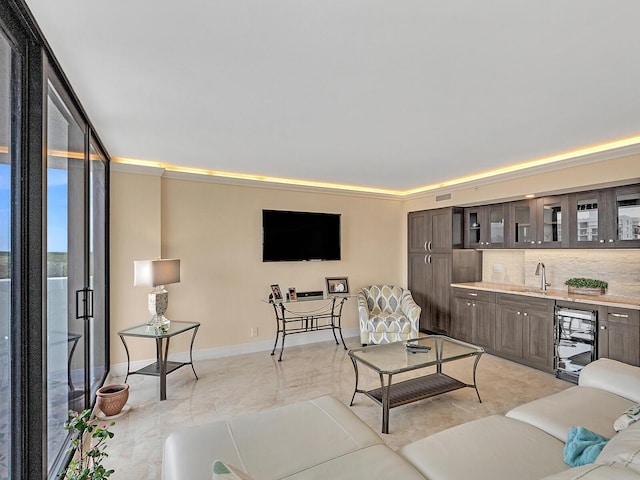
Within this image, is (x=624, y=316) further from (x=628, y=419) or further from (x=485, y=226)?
(x=628, y=419)

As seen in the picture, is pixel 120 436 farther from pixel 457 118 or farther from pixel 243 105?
pixel 457 118

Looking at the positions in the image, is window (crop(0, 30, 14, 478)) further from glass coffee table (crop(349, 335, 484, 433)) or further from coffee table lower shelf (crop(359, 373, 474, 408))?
coffee table lower shelf (crop(359, 373, 474, 408))

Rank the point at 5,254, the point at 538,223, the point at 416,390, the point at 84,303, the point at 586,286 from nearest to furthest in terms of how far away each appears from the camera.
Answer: the point at 5,254, the point at 84,303, the point at 416,390, the point at 586,286, the point at 538,223

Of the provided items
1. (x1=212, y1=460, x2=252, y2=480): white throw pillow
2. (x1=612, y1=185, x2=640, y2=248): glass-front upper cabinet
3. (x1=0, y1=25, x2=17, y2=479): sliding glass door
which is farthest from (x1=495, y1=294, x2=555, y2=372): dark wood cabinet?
(x1=0, y1=25, x2=17, y2=479): sliding glass door

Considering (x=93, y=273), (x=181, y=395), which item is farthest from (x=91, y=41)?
(x=181, y=395)

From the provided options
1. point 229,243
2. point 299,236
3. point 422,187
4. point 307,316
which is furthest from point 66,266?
point 422,187

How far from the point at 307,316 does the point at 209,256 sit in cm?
173

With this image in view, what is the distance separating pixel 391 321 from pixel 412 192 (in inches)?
94.1

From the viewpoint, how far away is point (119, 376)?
3734mm

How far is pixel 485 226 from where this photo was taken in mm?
4809

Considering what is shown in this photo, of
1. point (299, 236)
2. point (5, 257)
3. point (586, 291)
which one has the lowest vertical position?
point (586, 291)

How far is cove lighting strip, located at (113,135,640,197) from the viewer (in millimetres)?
3270

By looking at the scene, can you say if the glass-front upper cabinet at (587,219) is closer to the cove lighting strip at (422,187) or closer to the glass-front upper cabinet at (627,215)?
the glass-front upper cabinet at (627,215)

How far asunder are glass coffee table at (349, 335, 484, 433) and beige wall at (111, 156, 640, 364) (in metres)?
2.04
